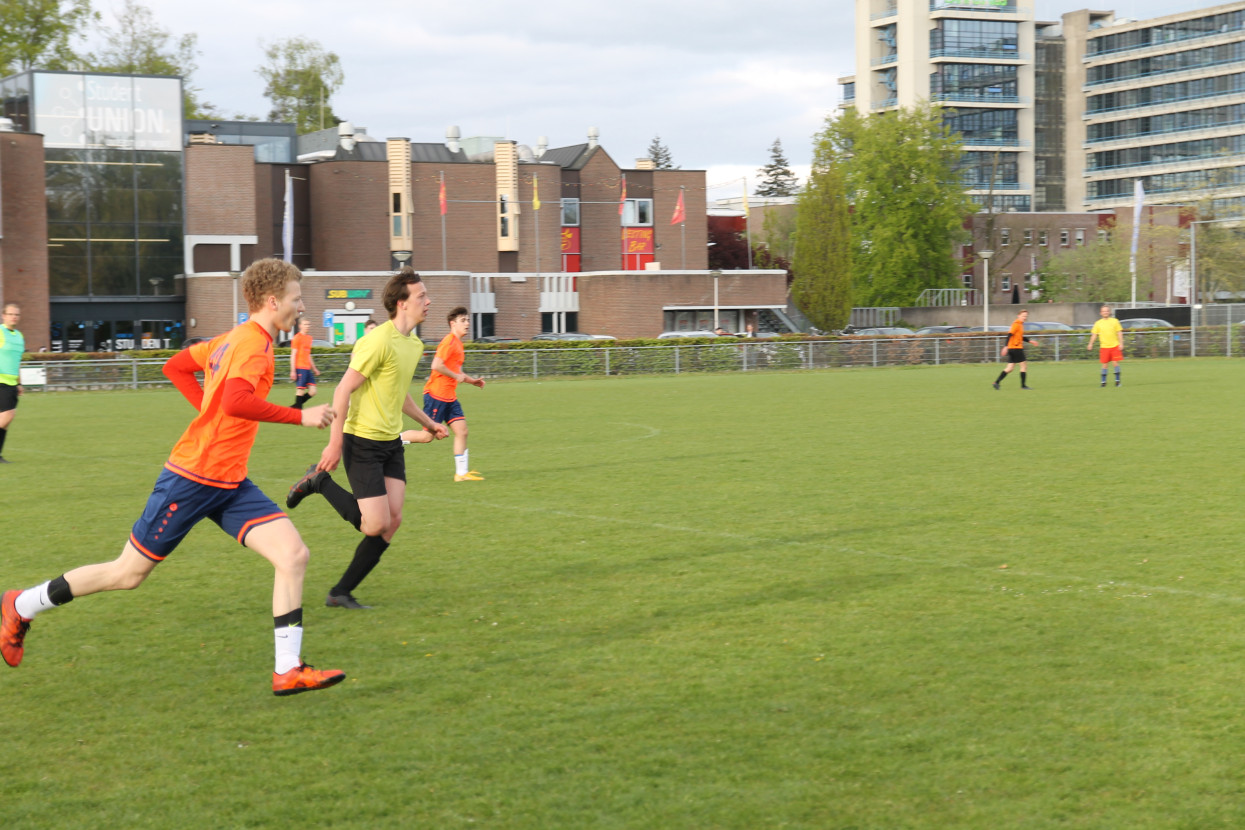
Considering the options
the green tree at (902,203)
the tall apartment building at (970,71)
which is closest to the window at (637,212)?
the green tree at (902,203)

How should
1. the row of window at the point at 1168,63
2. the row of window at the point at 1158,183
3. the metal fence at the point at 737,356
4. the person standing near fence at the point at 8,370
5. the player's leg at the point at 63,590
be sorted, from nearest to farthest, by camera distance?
1. the player's leg at the point at 63,590
2. the person standing near fence at the point at 8,370
3. the metal fence at the point at 737,356
4. the row of window at the point at 1158,183
5. the row of window at the point at 1168,63

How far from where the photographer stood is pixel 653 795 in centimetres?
461

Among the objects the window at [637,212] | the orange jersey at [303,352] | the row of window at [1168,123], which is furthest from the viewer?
the row of window at [1168,123]

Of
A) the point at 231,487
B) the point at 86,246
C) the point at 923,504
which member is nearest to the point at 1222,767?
the point at 231,487

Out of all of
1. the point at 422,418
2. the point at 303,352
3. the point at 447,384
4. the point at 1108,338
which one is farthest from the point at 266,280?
the point at 1108,338

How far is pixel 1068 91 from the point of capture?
121125 mm

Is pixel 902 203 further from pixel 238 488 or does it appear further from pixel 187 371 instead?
pixel 238 488

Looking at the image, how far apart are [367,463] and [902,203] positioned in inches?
2962

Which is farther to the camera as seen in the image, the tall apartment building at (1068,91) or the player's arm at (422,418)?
the tall apartment building at (1068,91)

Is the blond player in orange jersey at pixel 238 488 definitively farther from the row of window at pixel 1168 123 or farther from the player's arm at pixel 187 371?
the row of window at pixel 1168 123

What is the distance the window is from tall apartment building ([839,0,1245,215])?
35.2 m

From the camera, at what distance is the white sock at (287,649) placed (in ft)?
19.4

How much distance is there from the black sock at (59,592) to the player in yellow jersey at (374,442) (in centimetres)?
171

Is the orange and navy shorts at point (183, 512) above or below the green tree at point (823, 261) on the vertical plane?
below
